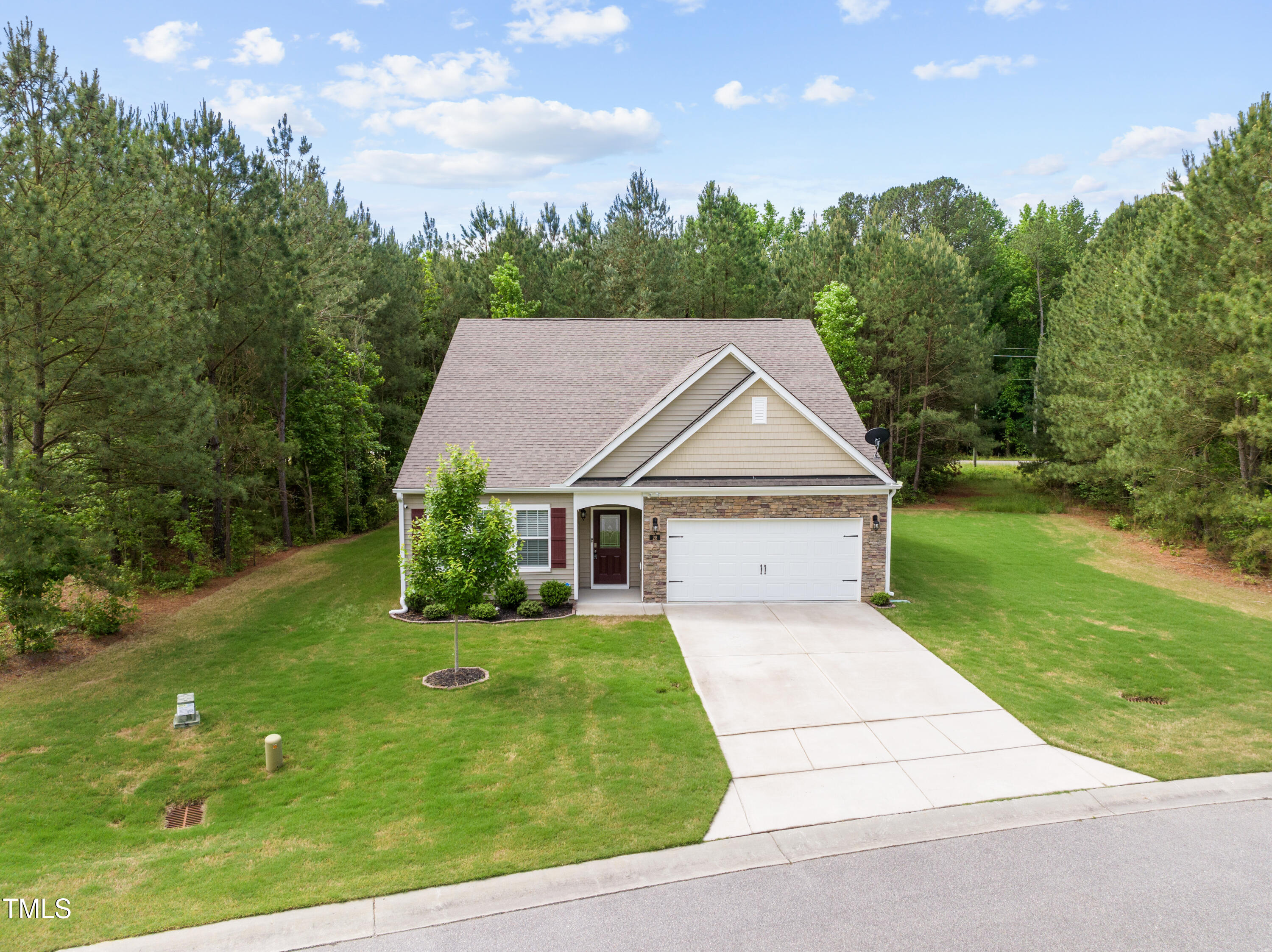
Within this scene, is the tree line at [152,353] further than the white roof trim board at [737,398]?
No

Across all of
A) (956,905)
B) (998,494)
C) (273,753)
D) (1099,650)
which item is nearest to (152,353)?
(273,753)

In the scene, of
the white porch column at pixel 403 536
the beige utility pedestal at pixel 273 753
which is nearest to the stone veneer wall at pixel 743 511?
the white porch column at pixel 403 536

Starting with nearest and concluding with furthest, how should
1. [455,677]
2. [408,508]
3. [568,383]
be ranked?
[455,677], [408,508], [568,383]

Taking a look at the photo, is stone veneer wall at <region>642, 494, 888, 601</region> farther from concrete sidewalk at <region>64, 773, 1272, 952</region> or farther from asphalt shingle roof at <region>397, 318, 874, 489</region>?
concrete sidewalk at <region>64, 773, 1272, 952</region>

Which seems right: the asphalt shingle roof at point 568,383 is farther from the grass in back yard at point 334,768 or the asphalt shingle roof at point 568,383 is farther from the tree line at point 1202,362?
the tree line at point 1202,362

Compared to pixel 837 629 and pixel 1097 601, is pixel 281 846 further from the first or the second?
pixel 1097 601

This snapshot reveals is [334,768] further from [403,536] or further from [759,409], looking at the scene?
[759,409]

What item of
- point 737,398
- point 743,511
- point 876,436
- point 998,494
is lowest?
point 998,494
